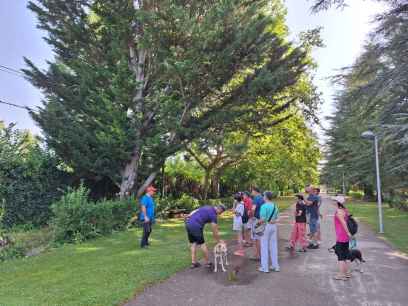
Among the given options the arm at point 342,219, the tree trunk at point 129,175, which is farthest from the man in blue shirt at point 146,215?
the arm at point 342,219

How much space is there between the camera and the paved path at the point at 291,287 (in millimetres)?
5684

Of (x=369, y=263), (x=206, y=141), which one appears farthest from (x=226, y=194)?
(x=369, y=263)

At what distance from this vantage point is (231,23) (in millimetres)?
13938

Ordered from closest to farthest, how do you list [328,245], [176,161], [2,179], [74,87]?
[328,245], [2,179], [74,87], [176,161]

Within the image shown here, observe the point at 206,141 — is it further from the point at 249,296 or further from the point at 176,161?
the point at 249,296

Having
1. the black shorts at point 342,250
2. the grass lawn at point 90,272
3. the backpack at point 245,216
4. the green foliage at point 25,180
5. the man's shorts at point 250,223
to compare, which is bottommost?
the grass lawn at point 90,272

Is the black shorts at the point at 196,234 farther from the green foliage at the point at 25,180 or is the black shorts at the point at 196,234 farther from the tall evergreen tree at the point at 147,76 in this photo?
the green foliage at the point at 25,180

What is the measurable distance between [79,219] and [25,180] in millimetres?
4254

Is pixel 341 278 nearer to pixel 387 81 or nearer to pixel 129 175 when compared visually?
pixel 387 81

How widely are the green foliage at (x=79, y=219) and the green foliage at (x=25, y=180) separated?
1707 millimetres

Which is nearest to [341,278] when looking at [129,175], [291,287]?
[291,287]

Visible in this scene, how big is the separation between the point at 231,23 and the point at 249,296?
11226 mm

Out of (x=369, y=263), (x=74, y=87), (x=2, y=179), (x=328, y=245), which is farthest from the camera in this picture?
(x=74, y=87)

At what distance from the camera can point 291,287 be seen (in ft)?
21.1
